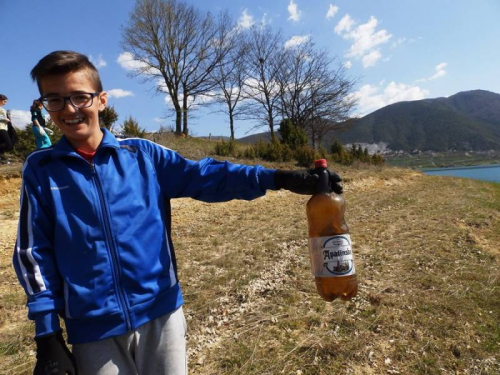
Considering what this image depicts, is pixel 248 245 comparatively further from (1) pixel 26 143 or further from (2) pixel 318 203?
(1) pixel 26 143

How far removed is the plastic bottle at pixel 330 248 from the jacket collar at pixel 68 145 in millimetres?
1130

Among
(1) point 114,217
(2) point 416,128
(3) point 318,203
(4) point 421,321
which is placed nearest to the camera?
(1) point 114,217

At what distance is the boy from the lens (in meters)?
1.41

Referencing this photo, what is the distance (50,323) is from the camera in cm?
138

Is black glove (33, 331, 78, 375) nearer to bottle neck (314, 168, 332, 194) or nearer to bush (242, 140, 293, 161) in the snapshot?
bottle neck (314, 168, 332, 194)

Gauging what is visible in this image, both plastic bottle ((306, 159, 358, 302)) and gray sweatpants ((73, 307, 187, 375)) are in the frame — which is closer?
gray sweatpants ((73, 307, 187, 375))

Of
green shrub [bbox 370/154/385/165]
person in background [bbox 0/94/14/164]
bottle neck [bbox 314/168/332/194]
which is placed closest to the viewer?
bottle neck [bbox 314/168/332/194]

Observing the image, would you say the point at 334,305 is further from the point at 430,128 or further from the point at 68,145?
the point at 430,128

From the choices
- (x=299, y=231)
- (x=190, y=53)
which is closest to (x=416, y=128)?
(x=190, y=53)

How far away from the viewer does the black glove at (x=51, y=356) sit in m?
1.37

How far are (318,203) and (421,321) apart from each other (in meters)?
2.08

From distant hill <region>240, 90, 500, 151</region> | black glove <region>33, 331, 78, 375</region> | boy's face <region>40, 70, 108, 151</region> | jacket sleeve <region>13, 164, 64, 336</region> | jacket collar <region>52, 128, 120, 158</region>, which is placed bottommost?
black glove <region>33, 331, 78, 375</region>

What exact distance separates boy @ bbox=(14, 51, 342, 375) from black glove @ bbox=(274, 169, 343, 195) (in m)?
0.71

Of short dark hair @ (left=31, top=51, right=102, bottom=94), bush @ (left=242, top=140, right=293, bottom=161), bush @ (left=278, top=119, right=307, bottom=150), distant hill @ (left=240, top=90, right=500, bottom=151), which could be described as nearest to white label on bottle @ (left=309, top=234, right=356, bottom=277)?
short dark hair @ (left=31, top=51, right=102, bottom=94)
